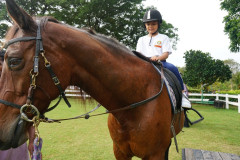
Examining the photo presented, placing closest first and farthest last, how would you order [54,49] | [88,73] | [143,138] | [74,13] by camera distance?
[54,49]
[88,73]
[143,138]
[74,13]

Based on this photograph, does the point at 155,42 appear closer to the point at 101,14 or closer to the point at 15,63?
the point at 15,63

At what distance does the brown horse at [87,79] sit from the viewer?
60.7 inches

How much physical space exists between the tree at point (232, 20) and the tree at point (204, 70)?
350 cm

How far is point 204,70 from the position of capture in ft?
73.5

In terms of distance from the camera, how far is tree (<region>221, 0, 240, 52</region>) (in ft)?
57.5

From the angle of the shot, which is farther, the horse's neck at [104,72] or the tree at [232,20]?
the tree at [232,20]

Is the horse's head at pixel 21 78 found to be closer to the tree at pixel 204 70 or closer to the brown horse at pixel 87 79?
the brown horse at pixel 87 79

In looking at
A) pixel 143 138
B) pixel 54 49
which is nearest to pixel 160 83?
pixel 143 138

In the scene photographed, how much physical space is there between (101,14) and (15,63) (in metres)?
20.6

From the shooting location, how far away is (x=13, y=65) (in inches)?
60.3

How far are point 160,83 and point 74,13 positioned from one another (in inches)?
836

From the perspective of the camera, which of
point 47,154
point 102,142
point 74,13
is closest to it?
point 47,154

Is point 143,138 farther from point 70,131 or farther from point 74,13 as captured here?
point 74,13

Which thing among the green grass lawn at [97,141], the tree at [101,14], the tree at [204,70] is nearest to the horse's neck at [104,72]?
the green grass lawn at [97,141]
